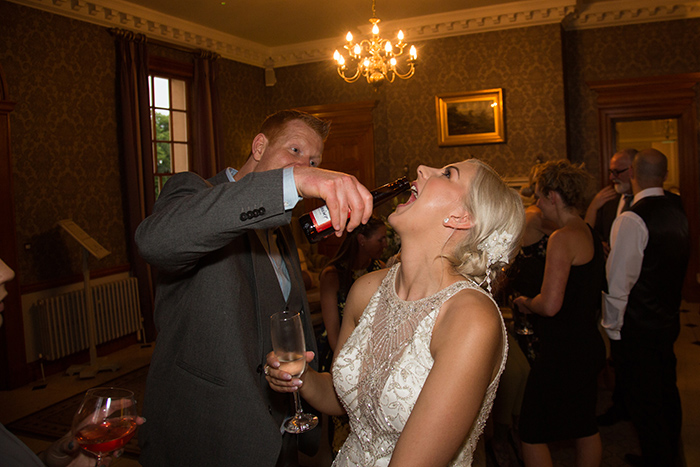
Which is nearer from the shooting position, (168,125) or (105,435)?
(105,435)

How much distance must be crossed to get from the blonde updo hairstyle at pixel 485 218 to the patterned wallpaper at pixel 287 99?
189 inches

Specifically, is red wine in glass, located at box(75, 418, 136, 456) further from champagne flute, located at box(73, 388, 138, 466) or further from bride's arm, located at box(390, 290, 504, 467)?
bride's arm, located at box(390, 290, 504, 467)

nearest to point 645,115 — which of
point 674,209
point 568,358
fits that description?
point 674,209

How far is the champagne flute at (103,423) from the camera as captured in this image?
1.23m

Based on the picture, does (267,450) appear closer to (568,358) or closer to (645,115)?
(568,358)

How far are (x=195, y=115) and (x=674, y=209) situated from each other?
5.83 meters

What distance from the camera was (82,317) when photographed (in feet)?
17.3

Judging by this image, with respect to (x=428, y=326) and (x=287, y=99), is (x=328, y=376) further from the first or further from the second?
(x=287, y=99)

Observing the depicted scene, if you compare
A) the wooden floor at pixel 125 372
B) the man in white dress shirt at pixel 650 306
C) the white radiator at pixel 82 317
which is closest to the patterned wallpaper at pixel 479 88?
the wooden floor at pixel 125 372

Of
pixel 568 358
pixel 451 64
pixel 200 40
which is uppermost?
pixel 200 40

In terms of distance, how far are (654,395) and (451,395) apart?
2.36 meters

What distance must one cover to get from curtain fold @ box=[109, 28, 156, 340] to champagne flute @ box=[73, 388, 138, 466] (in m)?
4.82

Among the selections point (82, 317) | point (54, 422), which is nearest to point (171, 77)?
point (82, 317)

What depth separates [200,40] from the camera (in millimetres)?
6988
